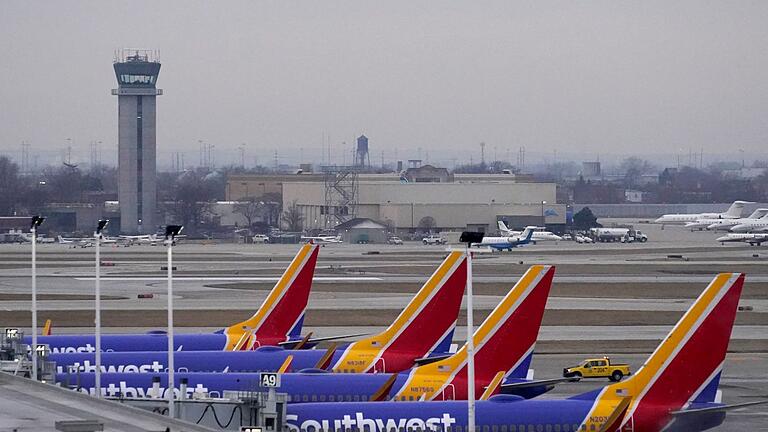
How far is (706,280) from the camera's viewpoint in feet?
385

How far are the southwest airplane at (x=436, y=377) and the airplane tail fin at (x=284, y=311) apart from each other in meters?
12.2

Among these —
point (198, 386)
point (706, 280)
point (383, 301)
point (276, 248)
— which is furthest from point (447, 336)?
point (276, 248)

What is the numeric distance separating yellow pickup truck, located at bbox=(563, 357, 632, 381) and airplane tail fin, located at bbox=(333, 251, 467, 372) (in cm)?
1547

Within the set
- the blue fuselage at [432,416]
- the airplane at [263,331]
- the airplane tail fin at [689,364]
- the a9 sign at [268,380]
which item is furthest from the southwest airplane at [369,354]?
the airplane tail fin at [689,364]

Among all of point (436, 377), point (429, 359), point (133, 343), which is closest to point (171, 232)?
point (436, 377)

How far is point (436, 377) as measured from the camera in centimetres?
4078

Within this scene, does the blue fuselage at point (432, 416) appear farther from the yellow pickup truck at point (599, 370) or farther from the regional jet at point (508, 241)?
the regional jet at point (508, 241)

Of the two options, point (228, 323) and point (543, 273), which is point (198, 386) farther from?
point (228, 323)

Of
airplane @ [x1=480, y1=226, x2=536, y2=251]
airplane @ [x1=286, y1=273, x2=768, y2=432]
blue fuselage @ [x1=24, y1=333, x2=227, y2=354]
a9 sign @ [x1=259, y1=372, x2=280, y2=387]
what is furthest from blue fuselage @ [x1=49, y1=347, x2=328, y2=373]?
airplane @ [x1=480, y1=226, x2=536, y2=251]

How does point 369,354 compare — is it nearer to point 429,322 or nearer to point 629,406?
point 429,322

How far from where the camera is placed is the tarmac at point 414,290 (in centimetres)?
7189

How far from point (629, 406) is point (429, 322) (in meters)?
11.0

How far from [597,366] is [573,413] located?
85.6ft

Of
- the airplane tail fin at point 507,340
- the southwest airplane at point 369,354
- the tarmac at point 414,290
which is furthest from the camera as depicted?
the tarmac at point 414,290
